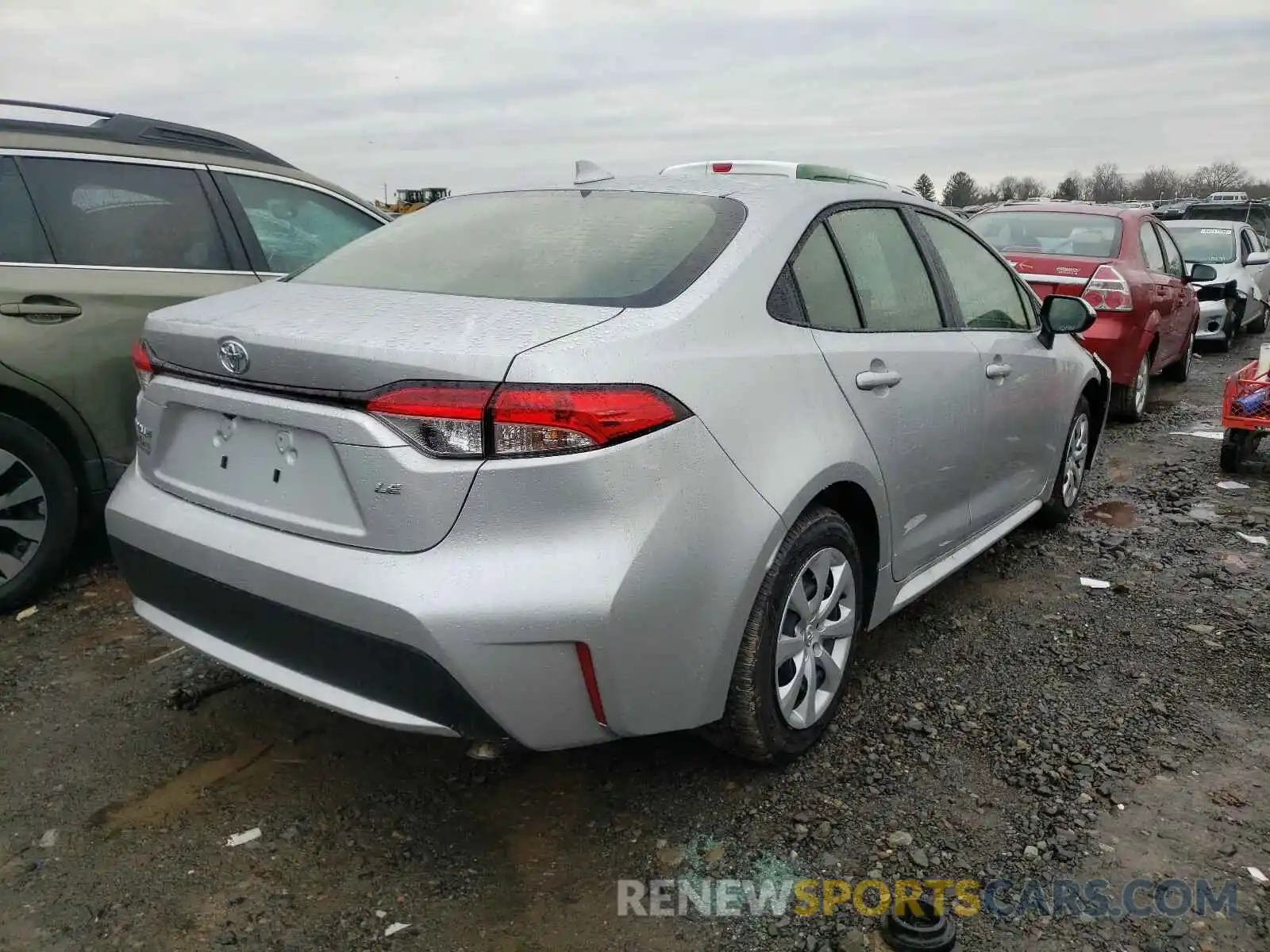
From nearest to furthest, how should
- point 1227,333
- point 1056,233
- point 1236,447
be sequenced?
point 1236,447, point 1056,233, point 1227,333

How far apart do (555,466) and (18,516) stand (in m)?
2.66

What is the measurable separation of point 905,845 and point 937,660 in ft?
3.85

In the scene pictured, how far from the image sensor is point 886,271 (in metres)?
3.28

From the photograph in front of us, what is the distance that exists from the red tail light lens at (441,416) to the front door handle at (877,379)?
1.21 meters

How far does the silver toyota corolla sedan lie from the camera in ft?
6.83

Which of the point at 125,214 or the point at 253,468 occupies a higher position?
the point at 125,214

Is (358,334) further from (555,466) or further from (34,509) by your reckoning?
(34,509)

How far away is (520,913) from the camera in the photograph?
229 centimetres

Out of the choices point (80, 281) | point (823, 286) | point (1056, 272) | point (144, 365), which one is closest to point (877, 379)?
point (823, 286)

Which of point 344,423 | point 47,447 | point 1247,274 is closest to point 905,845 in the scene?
point 344,423

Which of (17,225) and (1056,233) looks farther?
(1056,233)

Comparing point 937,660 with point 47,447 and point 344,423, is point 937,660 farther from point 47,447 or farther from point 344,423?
point 47,447

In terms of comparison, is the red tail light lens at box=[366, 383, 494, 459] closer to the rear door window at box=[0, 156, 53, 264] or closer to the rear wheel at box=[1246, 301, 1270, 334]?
the rear door window at box=[0, 156, 53, 264]

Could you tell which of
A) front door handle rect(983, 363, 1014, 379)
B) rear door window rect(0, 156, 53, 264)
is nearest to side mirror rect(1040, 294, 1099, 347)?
front door handle rect(983, 363, 1014, 379)
